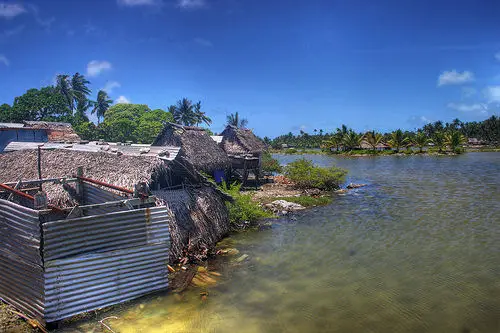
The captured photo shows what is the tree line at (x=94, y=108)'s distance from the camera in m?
36.8

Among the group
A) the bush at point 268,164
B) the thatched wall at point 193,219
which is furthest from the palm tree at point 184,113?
the thatched wall at point 193,219

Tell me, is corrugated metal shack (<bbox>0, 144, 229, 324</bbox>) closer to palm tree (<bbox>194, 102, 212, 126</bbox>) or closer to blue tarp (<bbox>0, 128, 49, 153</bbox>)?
blue tarp (<bbox>0, 128, 49, 153</bbox>)

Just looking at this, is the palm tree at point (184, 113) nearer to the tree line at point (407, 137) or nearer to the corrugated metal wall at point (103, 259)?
the tree line at point (407, 137)

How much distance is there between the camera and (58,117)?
125 feet

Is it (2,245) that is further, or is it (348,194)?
(348,194)

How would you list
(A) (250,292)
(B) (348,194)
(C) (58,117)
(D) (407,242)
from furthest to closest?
1. (C) (58,117)
2. (B) (348,194)
3. (D) (407,242)
4. (A) (250,292)

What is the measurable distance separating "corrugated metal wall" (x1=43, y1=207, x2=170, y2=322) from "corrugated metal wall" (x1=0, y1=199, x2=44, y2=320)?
0.77 feet

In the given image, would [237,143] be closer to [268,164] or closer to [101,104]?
[268,164]

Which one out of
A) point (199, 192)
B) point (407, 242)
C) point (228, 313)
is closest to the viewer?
point (228, 313)

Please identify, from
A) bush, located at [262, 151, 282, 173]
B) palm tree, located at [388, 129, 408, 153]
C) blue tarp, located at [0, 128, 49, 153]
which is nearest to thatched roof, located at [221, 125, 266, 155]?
bush, located at [262, 151, 282, 173]

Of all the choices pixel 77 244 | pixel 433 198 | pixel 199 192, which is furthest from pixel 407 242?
pixel 77 244

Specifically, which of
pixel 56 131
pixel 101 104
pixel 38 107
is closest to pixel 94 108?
pixel 101 104

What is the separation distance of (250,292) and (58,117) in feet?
119

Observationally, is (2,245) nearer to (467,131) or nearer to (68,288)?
(68,288)
